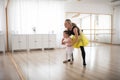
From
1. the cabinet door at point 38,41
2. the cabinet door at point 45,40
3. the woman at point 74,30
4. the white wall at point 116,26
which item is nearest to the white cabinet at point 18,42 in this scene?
the cabinet door at point 38,41

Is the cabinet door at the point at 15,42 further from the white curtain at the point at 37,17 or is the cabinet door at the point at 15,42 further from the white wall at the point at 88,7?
the white wall at the point at 88,7

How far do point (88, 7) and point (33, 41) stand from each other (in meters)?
4.29

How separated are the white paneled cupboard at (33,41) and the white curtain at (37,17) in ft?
0.78

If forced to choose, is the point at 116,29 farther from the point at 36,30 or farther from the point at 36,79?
the point at 36,79

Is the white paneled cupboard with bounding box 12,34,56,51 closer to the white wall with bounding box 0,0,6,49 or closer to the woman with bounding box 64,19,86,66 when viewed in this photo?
the white wall with bounding box 0,0,6,49

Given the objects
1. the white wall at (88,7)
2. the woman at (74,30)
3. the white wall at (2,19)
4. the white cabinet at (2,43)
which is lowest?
the white cabinet at (2,43)

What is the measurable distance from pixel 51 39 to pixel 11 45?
2.04 m

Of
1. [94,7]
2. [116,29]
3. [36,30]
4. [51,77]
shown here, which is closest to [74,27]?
[51,77]

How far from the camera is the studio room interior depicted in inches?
159

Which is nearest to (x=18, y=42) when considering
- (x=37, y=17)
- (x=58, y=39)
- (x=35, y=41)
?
(x=35, y=41)

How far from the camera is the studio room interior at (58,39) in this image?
4.03 metres

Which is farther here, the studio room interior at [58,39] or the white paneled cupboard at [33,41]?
the white paneled cupboard at [33,41]

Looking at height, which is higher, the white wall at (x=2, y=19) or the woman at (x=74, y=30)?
the white wall at (x=2, y=19)

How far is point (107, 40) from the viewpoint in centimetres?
1136
